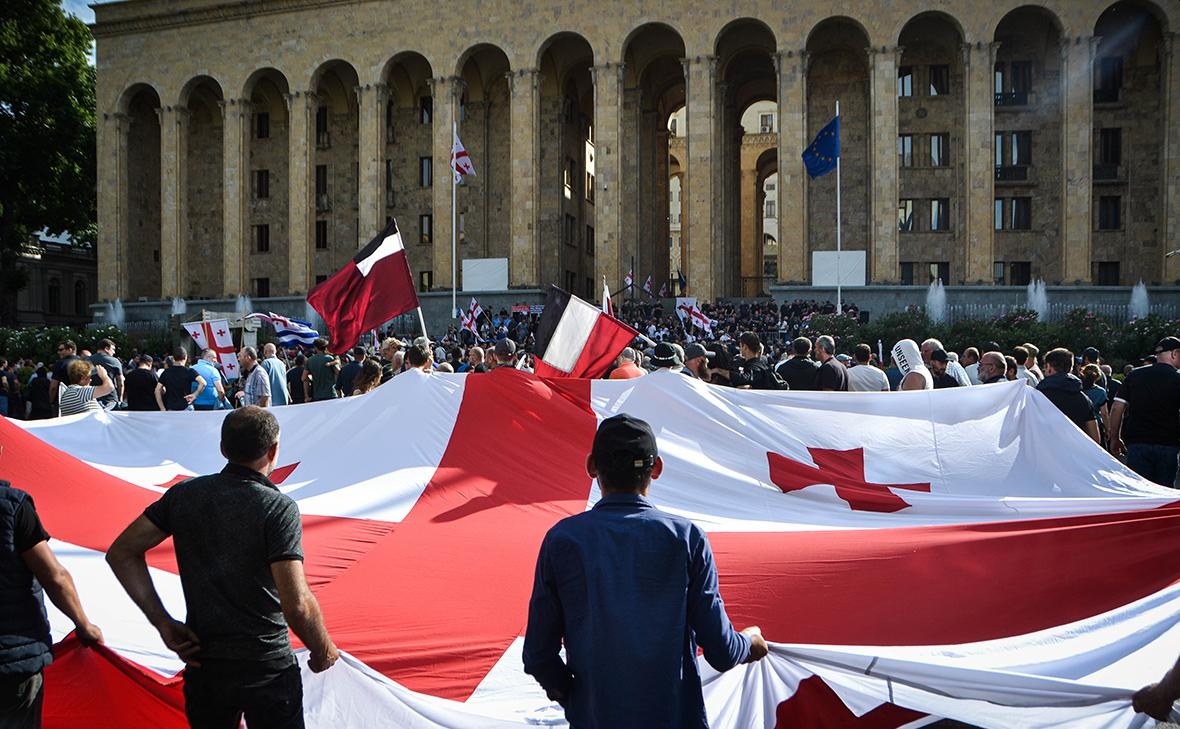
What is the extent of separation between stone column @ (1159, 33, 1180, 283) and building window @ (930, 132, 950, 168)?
795cm

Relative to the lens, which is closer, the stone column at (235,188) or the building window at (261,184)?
the stone column at (235,188)

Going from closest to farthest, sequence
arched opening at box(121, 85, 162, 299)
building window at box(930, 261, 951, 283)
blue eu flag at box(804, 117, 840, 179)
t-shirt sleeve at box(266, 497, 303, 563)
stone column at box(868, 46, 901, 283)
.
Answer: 1. t-shirt sleeve at box(266, 497, 303, 563)
2. blue eu flag at box(804, 117, 840, 179)
3. stone column at box(868, 46, 901, 283)
4. building window at box(930, 261, 951, 283)
5. arched opening at box(121, 85, 162, 299)

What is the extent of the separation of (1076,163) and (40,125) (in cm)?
4748

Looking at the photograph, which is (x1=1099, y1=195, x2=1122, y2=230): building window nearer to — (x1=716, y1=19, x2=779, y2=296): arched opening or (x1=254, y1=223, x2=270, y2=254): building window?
(x1=716, y1=19, x2=779, y2=296): arched opening

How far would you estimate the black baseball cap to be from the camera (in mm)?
2982

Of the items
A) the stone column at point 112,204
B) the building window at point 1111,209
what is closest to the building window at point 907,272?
the building window at point 1111,209

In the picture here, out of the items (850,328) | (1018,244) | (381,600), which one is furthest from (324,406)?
(1018,244)

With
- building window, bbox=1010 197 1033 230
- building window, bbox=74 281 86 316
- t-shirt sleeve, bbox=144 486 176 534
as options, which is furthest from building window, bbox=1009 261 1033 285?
building window, bbox=74 281 86 316

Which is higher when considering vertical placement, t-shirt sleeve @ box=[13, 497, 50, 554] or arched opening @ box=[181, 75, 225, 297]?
arched opening @ box=[181, 75, 225, 297]

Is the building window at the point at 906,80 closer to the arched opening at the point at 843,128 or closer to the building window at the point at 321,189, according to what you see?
the arched opening at the point at 843,128

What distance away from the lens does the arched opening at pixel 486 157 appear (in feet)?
145

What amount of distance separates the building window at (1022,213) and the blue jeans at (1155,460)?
33.7 m

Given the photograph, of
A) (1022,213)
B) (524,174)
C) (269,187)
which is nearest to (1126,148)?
(1022,213)

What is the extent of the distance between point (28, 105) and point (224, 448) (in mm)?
51904
